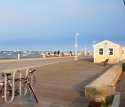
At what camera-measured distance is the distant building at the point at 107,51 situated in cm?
5466

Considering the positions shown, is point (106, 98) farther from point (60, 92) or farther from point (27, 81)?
point (60, 92)

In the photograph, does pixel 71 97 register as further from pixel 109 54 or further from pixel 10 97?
pixel 109 54

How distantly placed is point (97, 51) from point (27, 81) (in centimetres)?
4308

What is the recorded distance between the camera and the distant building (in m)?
54.7

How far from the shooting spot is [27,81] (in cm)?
1256

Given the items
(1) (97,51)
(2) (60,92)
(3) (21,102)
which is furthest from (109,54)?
(3) (21,102)

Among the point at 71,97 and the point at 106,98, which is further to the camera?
the point at 71,97

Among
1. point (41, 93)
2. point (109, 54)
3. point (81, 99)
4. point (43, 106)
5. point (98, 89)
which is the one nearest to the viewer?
point (43, 106)

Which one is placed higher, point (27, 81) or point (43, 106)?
point (27, 81)

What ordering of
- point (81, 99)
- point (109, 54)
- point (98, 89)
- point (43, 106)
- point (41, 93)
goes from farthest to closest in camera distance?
point (109, 54)
point (41, 93)
point (81, 99)
point (98, 89)
point (43, 106)

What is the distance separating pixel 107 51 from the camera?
181 ft

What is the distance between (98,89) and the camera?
524 inches

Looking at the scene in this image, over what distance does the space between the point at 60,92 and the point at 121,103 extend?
10.2ft

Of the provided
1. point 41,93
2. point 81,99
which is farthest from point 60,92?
point 81,99
